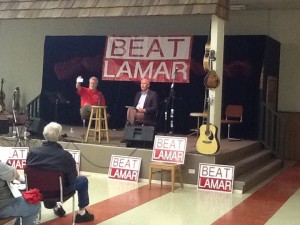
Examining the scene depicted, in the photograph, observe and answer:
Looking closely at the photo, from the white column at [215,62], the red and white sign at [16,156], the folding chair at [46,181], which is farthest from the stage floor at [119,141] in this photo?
the folding chair at [46,181]

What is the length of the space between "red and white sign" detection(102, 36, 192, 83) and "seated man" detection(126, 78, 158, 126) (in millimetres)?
1509

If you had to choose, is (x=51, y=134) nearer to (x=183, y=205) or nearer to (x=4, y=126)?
(x=183, y=205)

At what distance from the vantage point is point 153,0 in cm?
803

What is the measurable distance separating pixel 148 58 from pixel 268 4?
2.63m

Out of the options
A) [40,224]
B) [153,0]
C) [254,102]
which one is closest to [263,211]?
[40,224]

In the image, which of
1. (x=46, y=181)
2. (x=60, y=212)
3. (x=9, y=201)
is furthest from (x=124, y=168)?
(x=9, y=201)

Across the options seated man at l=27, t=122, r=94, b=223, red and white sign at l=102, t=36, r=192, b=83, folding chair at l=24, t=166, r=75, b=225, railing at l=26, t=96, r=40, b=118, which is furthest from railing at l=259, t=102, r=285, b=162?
folding chair at l=24, t=166, r=75, b=225

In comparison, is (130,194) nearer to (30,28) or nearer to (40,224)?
(40,224)

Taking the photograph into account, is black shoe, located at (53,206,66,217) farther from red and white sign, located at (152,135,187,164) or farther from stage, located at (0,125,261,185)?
stage, located at (0,125,261,185)

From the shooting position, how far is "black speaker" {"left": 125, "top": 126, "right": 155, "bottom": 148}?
7.75m

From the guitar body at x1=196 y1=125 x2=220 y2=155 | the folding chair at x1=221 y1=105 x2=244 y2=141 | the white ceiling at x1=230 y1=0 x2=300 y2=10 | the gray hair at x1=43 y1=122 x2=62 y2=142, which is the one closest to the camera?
the gray hair at x1=43 y1=122 x2=62 y2=142

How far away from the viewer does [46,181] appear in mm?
4621

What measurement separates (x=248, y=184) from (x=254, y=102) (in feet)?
10.5

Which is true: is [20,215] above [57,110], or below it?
below
